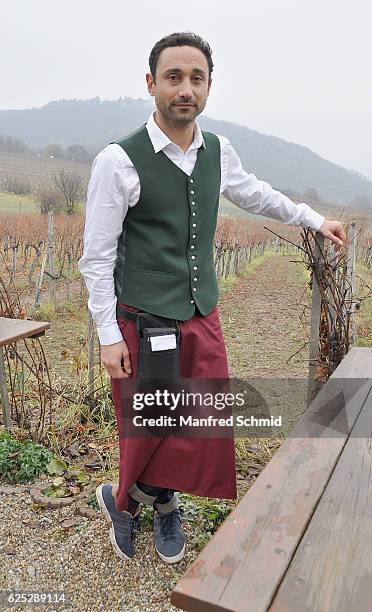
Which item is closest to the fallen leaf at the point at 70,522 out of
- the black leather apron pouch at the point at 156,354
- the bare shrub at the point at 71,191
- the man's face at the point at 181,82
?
the black leather apron pouch at the point at 156,354

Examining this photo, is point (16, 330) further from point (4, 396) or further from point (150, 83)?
point (150, 83)

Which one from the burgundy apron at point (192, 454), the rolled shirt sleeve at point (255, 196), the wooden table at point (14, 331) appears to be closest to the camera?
the burgundy apron at point (192, 454)

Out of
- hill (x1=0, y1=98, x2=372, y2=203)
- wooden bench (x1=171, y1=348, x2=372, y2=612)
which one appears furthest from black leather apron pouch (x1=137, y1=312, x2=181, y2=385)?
hill (x1=0, y1=98, x2=372, y2=203)

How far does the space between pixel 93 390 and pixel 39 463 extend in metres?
0.78

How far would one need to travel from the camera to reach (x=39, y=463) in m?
2.68

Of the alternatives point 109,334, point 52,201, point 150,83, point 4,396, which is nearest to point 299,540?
point 109,334

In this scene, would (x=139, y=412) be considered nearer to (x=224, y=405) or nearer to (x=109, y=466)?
(x=224, y=405)

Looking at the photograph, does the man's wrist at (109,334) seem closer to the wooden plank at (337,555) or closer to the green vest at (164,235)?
the green vest at (164,235)

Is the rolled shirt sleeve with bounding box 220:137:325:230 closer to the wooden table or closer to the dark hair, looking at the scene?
the dark hair

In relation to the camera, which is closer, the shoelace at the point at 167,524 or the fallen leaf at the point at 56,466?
the shoelace at the point at 167,524

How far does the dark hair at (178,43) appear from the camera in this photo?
1581mm

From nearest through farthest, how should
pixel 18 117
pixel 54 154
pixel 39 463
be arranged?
pixel 39 463 → pixel 54 154 → pixel 18 117

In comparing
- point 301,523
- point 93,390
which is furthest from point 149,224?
point 93,390

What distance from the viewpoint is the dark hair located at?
1.58 meters
